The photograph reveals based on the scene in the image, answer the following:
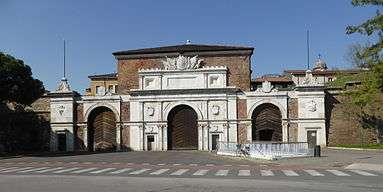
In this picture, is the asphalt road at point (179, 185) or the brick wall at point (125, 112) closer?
the asphalt road at point (179, 185)

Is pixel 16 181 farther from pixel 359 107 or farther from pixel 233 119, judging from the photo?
pixel 359 107

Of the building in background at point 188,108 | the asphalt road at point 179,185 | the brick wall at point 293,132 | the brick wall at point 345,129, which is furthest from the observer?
the building in background at point 188,108

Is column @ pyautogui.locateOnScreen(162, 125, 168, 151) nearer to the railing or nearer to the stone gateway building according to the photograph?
the stone gateway building

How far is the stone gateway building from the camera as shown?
56.4 metres

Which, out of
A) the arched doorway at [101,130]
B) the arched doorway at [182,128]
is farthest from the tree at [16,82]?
the arched doorway at [182,128]

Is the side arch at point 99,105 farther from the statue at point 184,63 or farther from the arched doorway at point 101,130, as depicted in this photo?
the statue at point 184,63

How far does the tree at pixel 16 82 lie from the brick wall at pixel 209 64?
10571 mm

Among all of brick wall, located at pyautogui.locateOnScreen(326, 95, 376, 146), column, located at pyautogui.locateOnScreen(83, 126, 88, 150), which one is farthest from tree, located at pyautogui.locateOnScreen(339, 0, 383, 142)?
column, located at pyautogui.locateOnScreen(83, 126, 88, 150)

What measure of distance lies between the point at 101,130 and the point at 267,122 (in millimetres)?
17121

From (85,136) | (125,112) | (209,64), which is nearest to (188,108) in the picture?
(209,64)

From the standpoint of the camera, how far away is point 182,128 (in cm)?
5862

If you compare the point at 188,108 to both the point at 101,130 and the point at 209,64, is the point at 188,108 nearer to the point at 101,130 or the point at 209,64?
the point at 209,64

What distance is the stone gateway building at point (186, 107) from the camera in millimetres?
56412

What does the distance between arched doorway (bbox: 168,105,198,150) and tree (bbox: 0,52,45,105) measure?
1387 centimetres
